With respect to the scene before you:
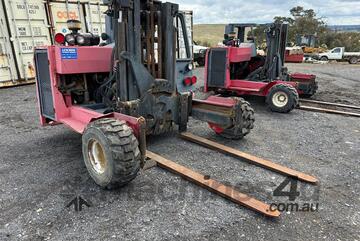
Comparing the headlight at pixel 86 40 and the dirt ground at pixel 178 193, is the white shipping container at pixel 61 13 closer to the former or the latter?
the dirt ground at pixel 178 193

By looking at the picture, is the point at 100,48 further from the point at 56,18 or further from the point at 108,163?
the point at 56,18

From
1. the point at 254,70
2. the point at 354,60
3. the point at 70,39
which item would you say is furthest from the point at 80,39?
the point at 354,60

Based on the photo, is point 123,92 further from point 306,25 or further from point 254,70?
point 306,25

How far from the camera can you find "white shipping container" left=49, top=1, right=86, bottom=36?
10750 millimetres

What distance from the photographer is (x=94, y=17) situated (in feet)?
38.9

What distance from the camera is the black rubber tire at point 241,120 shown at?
455 centimetres

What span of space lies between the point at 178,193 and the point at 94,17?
33.9 feet

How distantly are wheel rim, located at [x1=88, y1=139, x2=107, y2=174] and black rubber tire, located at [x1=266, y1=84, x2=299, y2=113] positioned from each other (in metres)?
4.84

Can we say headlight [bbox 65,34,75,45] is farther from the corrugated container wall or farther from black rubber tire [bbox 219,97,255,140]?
the corrugated container wall

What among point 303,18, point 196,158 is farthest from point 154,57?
point 303,18

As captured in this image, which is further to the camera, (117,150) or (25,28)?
Result: (25,28)

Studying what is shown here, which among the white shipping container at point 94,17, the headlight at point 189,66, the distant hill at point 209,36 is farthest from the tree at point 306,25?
the headlight at point 189,66

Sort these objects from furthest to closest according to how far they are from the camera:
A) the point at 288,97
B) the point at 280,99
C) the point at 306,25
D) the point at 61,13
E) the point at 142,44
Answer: the point at 306,25 → the point at 61,13 → the point at 280,99 → the point at 288,97 → the point at 142,44

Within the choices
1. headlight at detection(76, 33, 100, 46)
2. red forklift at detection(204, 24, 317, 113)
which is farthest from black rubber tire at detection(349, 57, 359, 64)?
headlight at detection(76, 33, 100, 46)
